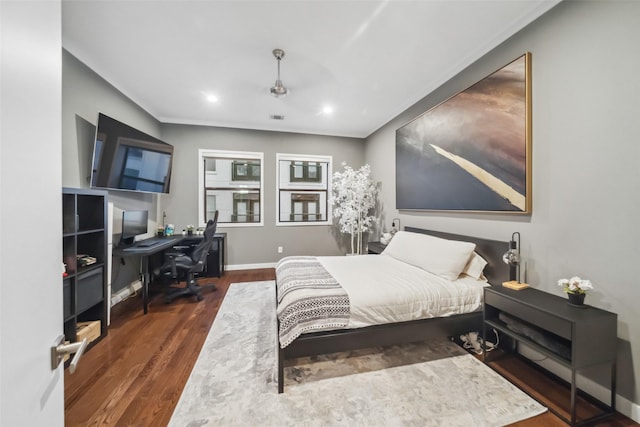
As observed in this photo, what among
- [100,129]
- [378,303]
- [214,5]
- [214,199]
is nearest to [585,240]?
[378,303]

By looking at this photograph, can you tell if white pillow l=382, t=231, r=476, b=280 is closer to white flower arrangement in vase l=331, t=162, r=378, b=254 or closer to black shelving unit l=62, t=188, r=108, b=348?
white flower arrangement in vase l=331, t=162, r=378, b=254

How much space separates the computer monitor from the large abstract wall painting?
3.91m

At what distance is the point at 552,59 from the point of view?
185 centimetres

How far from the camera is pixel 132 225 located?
3.21 meters

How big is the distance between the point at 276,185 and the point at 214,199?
125 cm

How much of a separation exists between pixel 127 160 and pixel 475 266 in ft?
14.0

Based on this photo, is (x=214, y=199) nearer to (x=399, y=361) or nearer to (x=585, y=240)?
(x=399, y=361)

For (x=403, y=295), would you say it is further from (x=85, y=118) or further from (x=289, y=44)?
(x=85, y=118)

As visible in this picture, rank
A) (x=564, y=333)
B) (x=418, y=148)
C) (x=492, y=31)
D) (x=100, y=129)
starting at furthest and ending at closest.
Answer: (x=418, y=148)
(x=100, y=129)
(x=492, y=31)
(x=564, y=333)

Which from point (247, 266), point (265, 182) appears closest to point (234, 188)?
point (265, 182)

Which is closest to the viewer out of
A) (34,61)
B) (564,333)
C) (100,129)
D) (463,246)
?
(34,61)

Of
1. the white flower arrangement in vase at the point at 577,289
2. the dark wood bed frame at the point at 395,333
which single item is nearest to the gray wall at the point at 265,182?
the dark wood bed frame at the point at 395,333

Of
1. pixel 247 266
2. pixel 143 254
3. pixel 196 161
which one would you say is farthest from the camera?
pixel 247 266

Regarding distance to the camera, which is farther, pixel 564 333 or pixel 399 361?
pixel 399 361
